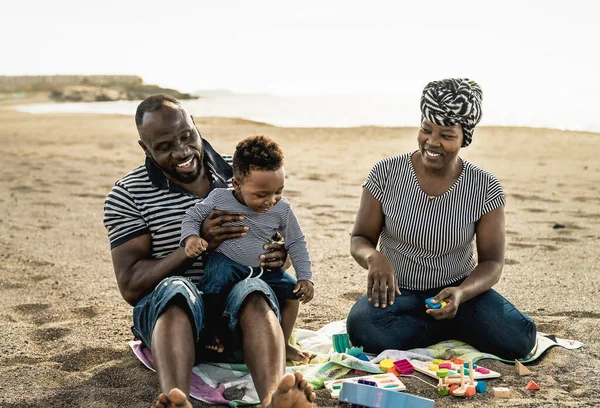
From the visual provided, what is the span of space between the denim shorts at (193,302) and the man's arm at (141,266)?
0.08 meters

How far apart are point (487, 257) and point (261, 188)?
4.29 feet

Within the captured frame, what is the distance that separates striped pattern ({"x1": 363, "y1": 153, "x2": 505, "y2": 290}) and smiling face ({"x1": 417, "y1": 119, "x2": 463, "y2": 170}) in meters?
0.18

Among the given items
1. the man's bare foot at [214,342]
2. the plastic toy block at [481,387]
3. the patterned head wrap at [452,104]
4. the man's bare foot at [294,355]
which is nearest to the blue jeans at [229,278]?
the man's bare foot at [214,342]

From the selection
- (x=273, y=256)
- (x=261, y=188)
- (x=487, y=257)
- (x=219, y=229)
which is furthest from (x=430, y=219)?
(x=219, y=229)

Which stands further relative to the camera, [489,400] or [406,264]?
[406,264]

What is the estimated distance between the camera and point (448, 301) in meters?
3.65

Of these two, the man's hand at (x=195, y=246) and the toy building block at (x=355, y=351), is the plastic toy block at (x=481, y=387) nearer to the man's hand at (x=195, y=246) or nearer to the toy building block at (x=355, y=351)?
the toy building block at (x=355, y=351)

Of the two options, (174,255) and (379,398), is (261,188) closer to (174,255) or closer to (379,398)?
(174,255)

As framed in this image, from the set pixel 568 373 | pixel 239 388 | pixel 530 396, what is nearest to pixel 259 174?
pixel 239 388

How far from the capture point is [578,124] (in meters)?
20.6

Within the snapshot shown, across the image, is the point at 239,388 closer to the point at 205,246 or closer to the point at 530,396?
the point at 205,246

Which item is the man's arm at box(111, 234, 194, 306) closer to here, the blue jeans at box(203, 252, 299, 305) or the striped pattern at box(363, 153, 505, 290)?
the blue jeans at box(203, 252, 299, 305)

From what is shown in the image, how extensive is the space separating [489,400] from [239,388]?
43.5 inches

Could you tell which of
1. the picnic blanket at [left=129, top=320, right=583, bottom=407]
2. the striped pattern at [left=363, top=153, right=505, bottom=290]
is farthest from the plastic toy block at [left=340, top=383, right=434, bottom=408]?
the striped pattern at [left=363, top=153, right=505, bottom=290]
